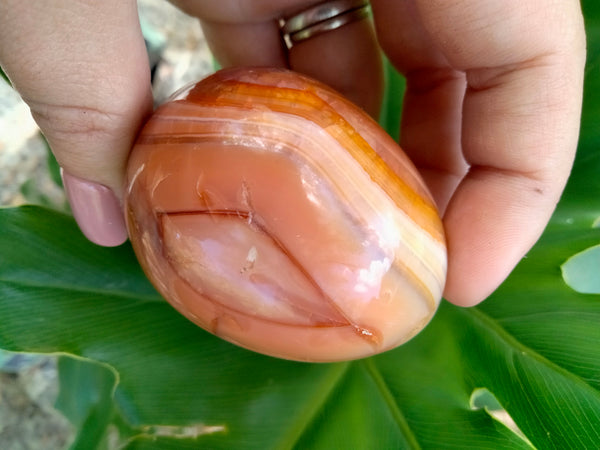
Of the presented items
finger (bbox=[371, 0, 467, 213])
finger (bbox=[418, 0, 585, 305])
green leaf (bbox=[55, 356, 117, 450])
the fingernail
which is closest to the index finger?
finger (bbox=[418, 0, 585, 305])

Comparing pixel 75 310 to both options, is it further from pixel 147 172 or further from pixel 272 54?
pixel 272 54

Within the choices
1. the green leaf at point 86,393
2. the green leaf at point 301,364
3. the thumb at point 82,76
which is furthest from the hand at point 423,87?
the green leaf at point 86,393

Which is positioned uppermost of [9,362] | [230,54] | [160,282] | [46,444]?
[230,54]

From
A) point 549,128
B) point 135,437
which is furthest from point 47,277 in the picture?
point 549,128

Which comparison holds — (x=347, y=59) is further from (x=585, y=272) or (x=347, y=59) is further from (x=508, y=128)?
(x=585, y=272)

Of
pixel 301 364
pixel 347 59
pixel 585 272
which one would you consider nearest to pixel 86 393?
pixel 301 364
